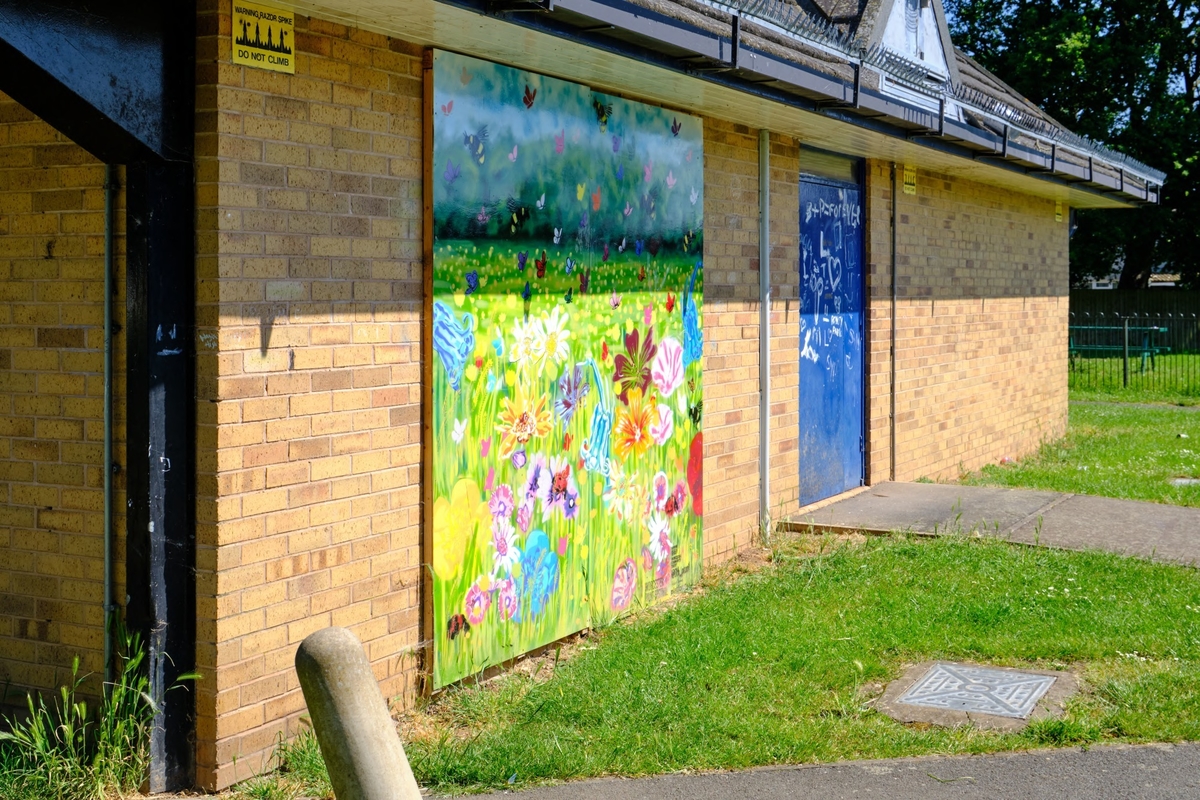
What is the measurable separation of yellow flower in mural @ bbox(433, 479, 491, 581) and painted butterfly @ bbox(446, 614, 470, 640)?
7.6 inches

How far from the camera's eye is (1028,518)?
9227 mm

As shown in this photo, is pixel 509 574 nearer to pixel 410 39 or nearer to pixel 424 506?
pixel 424 506

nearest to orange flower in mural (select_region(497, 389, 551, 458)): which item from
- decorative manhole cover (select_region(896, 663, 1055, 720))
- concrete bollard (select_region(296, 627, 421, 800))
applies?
decorative manhole cover (select_region(896, 663, 1055, 720))

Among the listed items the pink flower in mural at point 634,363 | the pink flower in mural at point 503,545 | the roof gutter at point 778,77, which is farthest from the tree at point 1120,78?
the pink flower in mural at point 503,545

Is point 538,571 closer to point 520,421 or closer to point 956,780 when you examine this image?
point 520,421

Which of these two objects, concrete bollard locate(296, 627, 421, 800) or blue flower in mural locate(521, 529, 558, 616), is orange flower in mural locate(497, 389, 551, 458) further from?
concrete bollard locate(296, 627, 421, 800)

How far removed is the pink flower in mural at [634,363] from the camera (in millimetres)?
7066

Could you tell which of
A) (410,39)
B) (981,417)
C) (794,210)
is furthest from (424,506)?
(981,417)

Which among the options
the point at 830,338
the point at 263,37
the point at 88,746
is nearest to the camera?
the point at 88,746

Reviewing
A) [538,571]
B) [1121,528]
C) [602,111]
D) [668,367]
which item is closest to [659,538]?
[668,367]

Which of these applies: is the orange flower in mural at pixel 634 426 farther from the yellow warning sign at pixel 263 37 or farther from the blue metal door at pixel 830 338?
the yellow warning sign at pixel 263 37

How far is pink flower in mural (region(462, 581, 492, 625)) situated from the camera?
5.81 m

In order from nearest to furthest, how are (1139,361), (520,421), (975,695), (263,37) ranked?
(263,37)
(975,695)
(520,421)
(1139,361)

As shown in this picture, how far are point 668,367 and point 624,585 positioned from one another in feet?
4.44
